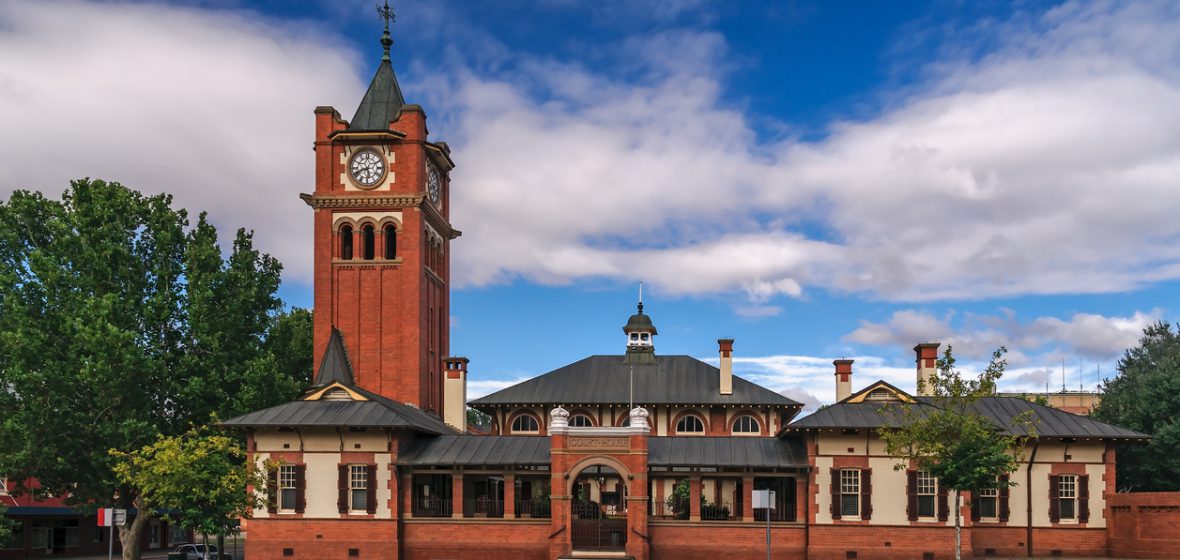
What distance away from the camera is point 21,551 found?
52.8 metres

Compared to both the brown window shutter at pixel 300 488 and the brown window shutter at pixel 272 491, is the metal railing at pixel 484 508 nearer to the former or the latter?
the brown window shutter at pixel 300 488

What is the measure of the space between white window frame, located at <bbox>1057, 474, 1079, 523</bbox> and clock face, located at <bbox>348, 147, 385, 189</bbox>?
3592 centimetres

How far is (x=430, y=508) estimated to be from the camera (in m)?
42.1

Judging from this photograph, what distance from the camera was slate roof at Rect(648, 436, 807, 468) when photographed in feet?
132

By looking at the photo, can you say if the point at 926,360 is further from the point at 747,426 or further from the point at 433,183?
the point at 433,183

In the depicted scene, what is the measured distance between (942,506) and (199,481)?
27.7 metres

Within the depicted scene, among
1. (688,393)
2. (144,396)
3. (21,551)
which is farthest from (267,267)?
(688,393)

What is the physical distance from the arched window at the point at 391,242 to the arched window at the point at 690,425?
1760 centimetres

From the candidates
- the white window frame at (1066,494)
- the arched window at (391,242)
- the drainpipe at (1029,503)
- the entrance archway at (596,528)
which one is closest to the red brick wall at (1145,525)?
the white window frame at (1066,494)

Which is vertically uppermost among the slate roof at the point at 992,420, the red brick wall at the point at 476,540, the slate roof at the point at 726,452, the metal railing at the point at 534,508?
the slate roof at the point at 992,420

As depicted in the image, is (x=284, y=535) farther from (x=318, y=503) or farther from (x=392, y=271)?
(x=392, y=271)

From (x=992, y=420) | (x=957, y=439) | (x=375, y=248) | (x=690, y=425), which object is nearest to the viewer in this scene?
(x=957, y=439)

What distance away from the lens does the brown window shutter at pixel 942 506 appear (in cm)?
3953

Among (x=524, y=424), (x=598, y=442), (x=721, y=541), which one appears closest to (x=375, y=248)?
(x=524, y=424)
